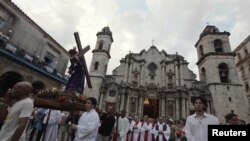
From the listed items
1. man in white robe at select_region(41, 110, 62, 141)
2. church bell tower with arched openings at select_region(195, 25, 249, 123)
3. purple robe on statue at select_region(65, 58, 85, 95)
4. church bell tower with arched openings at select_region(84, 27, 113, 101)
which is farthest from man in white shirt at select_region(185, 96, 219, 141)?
church bell tower with arched openings at select_region(195, 25, 249, 123)

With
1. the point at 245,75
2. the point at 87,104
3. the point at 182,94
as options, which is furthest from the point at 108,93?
the point at 245,75

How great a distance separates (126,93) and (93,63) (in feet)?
21.7

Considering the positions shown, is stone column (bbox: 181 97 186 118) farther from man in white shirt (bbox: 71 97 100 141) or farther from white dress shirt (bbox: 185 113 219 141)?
white dress shirt (bbox: 185 113 219 141)

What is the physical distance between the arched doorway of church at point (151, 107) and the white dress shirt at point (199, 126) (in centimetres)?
1971

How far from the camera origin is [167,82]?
24250 millimetres

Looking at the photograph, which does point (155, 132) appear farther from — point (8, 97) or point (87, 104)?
point (8, 97)

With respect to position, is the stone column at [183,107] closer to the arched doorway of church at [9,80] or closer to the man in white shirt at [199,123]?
the arched doorway of church at [9,80]

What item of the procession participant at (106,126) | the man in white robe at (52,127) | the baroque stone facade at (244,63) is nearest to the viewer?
the man in white robe at (52,127)

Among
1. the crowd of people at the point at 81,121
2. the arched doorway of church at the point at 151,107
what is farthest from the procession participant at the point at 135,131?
the arched doorway of church at the point at 151,107

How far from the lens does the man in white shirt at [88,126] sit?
3.80 m

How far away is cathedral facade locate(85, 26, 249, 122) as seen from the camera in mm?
20672

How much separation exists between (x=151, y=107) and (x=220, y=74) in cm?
1064

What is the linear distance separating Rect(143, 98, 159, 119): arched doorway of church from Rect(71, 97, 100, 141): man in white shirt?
1903 centimetres

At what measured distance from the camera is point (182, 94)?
21.6 meters
